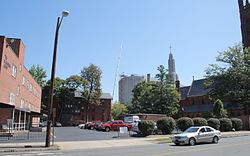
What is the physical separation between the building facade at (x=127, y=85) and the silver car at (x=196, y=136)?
128 meters

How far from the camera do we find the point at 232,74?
5222 cm

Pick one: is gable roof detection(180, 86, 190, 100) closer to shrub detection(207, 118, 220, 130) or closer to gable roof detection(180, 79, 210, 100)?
gable roof detection(180, 79, 210, 100)

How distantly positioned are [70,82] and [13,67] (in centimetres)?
5862

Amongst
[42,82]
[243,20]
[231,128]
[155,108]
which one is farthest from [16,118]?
[243,20]

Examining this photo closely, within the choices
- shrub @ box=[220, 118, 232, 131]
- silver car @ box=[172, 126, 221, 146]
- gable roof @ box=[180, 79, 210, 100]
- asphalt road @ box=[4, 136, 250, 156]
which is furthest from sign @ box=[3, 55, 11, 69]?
gable roof @ box=[180, 79, 210, 100]

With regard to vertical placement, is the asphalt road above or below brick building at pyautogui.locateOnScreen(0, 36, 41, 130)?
below

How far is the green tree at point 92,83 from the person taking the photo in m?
89.1

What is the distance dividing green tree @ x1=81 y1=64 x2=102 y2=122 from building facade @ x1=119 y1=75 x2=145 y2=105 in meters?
62.5

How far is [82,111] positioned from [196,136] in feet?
262

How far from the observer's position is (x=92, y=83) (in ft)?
296

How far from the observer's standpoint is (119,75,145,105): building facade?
15438cm

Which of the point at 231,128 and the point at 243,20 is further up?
the point at 243,20

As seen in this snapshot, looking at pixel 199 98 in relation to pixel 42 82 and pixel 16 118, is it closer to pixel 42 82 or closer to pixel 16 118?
pixel 42 82

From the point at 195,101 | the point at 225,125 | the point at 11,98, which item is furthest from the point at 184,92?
the point at 11,98
